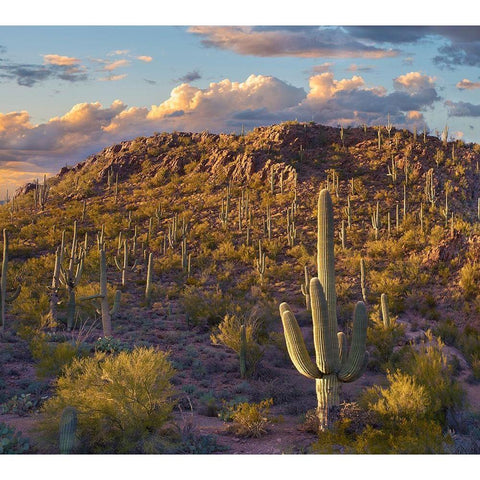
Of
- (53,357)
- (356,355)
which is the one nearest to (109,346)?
(53,357)

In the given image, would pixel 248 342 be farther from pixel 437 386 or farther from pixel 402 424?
pixel 402 424

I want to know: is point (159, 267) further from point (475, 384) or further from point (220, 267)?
point (475, 384)

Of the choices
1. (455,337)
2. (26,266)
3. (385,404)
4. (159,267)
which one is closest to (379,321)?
(455,337)

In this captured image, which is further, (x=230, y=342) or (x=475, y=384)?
(x=230, y=342)

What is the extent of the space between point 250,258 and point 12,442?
2383cm

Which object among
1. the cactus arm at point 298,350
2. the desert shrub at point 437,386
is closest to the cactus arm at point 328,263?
the cactus arm at point 298,350

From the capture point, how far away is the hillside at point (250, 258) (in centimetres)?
1436

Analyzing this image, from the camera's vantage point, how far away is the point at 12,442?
9.18m

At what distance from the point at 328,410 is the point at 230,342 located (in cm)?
711

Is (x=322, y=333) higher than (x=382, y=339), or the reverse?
(x=322, y=333)

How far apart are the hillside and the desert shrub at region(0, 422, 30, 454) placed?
315mm

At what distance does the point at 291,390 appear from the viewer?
13.9 metres

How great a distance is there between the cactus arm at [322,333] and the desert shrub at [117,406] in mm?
3416

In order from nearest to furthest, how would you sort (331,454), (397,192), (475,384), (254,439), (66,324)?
(331,454) → (254,439) → (475,384) → (66,324) → (397,192)
